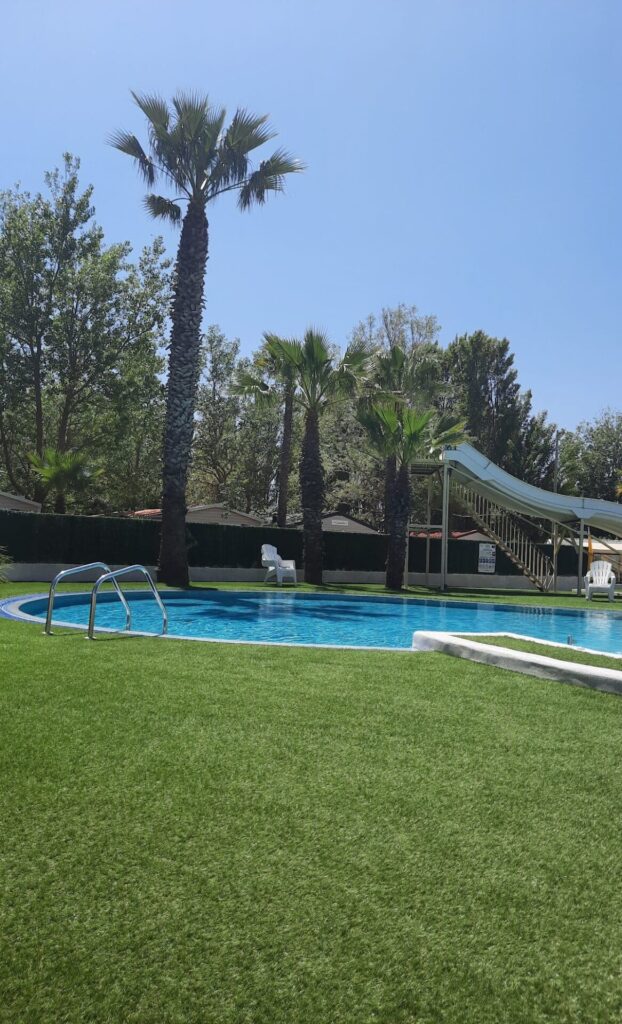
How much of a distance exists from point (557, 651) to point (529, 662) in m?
0.89

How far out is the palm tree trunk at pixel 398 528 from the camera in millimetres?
24344

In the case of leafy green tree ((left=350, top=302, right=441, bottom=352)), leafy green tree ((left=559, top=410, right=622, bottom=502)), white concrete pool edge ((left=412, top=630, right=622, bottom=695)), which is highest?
leafy green tree ((left=350, top=302, right=441, bottom=352))

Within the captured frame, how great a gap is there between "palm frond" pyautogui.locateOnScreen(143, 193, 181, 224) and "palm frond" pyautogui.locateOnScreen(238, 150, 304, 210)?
73.4 inches

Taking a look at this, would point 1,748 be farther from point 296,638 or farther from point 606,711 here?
point 296,638

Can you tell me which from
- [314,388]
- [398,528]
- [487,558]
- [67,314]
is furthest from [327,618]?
[67,314]

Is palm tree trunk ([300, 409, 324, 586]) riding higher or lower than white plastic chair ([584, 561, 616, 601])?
higher

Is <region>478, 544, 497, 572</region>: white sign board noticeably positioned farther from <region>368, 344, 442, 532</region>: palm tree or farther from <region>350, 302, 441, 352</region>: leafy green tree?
<region>350, 302, 441, 352</region>: leafy green tree

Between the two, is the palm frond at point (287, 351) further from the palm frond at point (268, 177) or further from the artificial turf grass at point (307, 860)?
the artificial turf grass at point (307, 860)

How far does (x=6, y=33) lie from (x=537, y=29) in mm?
8795

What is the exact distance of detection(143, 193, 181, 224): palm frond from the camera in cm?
2055

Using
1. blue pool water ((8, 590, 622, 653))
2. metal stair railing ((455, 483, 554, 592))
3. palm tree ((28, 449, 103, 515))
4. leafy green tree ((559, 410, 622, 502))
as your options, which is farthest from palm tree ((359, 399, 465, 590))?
leafy green tree ((559, 410, 622, 502))

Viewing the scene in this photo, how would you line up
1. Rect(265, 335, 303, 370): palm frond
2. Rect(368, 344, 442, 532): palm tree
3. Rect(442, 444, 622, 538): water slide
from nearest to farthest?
Rect(265, 335, 303, 370): palm frond < Rect(442, 444, 622, 538): water slide < Rect(368, 344, 442, 532): palm tree

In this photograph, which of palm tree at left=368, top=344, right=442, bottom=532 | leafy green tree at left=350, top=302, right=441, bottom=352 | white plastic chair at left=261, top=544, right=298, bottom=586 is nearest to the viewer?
white plastic chair at left=261, top=544, right=298, bottom=586

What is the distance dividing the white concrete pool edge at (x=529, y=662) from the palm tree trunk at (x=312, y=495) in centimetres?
1626
